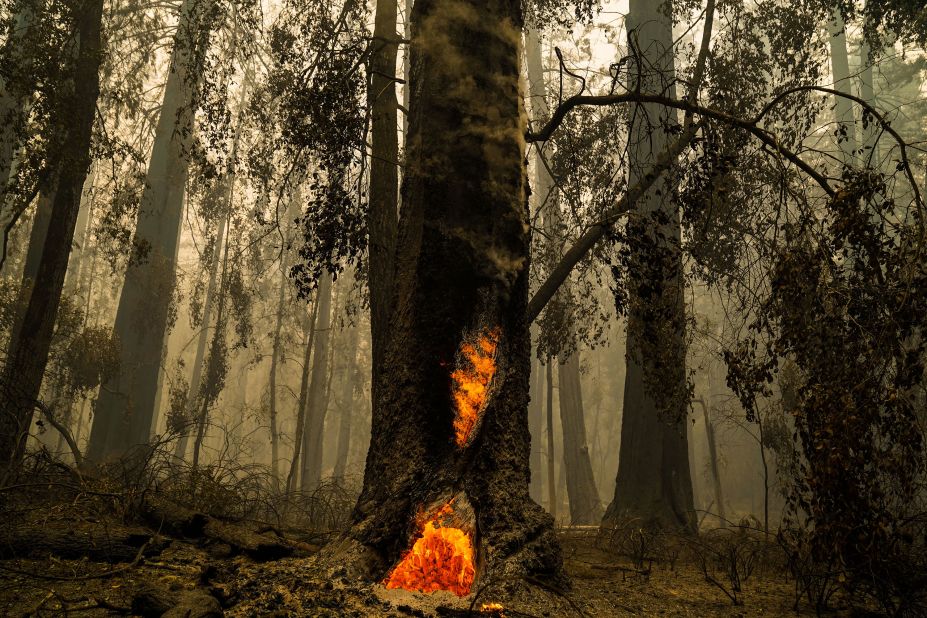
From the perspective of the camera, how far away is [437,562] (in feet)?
10.4

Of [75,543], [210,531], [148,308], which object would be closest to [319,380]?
[148,308]

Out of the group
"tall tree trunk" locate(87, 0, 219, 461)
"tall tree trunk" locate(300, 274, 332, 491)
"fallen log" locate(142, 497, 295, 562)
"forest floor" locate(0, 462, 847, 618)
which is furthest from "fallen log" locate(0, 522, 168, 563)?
"tall tree trunk" locate(300, 274, 332, 491)

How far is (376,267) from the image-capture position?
6.11m

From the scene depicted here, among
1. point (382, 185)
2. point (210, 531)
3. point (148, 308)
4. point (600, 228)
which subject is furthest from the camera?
point (148, 308)

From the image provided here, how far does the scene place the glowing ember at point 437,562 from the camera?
10.3 feet

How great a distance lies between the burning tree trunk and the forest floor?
252mm

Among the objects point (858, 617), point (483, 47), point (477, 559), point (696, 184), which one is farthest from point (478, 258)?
point (858, 617)

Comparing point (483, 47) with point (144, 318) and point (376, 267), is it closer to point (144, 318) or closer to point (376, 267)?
point (376, 267)

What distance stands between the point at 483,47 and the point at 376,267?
2711 mm

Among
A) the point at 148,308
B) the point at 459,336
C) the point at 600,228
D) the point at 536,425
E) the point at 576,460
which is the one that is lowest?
the point at 459,336

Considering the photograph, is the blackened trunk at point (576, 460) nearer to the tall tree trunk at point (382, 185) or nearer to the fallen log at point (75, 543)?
the tall tree trunk at point (382, 185)

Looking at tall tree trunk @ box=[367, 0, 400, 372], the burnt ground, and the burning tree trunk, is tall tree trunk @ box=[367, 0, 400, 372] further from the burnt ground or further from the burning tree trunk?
the burnt ground

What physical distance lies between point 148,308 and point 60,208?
10933 millimetres

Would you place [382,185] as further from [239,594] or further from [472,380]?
[239,594]
